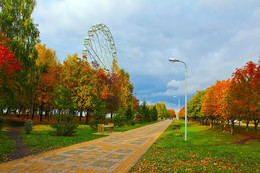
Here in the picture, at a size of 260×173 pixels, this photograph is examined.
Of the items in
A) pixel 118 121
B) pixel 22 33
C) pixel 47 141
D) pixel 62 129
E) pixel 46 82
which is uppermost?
pixel 22 33

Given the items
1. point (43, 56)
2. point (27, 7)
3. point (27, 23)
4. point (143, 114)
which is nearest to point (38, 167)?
point (27, 23)

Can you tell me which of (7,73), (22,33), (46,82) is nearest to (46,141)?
(7,73)

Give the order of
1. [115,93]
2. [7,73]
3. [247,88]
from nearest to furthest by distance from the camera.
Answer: [7,73], [247,88], [115,93]

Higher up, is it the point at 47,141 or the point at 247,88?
the point at 247,88

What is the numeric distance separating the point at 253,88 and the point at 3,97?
2283 cm

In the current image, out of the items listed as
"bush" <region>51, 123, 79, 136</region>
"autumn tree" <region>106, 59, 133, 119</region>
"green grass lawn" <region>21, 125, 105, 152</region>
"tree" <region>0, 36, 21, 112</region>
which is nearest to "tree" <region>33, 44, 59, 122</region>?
"tree" <region>0, 36, 21, 112</region>

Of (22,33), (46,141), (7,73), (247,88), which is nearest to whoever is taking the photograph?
(46,141)

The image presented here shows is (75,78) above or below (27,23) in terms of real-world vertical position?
below

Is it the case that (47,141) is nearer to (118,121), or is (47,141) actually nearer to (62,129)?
(62,129)

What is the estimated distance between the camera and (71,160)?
285 inches

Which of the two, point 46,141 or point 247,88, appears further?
point 247,88

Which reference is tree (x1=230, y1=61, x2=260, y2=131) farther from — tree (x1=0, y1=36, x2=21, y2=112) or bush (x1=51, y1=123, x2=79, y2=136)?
tree (x1=0, y1=36, x2=21, y2=112)

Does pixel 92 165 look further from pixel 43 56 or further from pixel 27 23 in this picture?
pixel 43 56

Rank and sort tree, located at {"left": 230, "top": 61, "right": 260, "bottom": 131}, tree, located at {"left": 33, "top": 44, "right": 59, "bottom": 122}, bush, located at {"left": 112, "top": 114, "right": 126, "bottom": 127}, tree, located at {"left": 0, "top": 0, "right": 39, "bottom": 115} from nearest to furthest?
tree, located at {"left": 230, "top": 61, "right": 260, "bottom": 131}, tree, located at {"left": 0, "top": 0, "right": 39, "bottom": 115}, tree, located at {"left": 33, "top": 44, "right": 59, "bottom": 122}, bush, located at {"left": 112, "top": 114, "right": 126, "bottom": 127}
